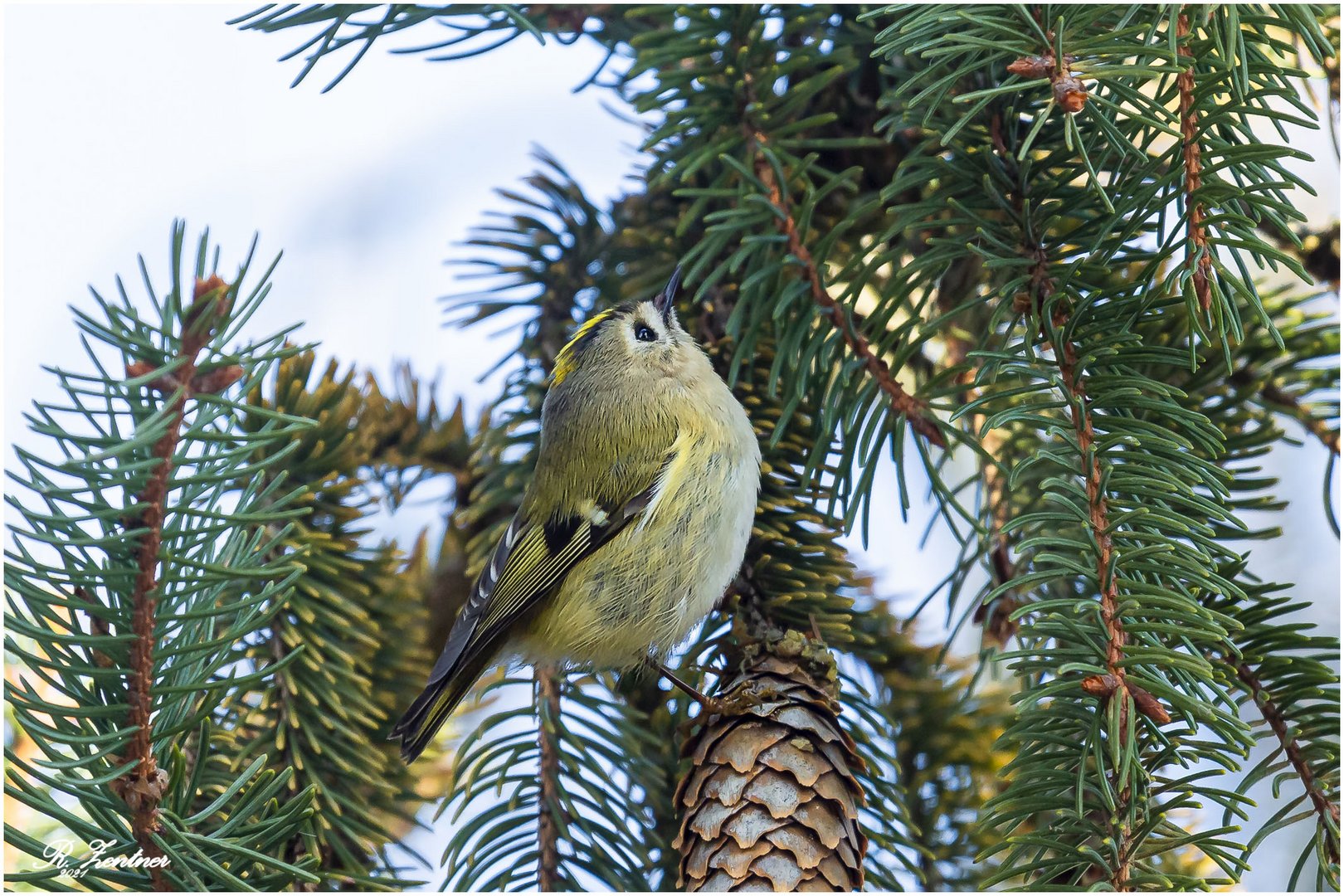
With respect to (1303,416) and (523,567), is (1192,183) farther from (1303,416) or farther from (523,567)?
(523,567)

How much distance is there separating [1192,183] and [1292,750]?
409 millimetres

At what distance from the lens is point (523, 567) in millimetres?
1114

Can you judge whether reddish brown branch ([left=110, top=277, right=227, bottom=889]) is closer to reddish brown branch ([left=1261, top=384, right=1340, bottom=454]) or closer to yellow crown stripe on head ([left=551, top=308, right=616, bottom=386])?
yellow crown stripe on head ([left=551, top=308, right=616, bottom=386])

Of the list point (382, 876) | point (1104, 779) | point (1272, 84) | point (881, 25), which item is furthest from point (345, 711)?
point (1272, 84)

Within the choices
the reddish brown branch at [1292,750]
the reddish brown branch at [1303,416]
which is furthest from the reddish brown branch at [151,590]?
the reddish brown branch at [1303,416]

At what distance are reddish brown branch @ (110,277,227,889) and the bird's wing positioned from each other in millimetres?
379

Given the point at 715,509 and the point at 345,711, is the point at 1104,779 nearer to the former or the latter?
the point at 715,509

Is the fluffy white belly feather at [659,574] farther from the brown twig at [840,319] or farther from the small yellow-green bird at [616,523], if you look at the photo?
the brown twig at [840,319]

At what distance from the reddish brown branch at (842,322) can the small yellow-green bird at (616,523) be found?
0.46ft

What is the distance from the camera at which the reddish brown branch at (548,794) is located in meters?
0.93

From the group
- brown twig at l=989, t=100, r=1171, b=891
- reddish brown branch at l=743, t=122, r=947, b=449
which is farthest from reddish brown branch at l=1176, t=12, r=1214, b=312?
reddish brown branch at l=743, t=122, r=947, b=449

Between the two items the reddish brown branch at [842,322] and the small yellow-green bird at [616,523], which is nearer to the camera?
the reddish brown branch at [842,322]

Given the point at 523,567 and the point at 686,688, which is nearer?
the point at 686,688

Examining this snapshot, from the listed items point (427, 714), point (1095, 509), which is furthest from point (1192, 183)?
point (427, 714)
